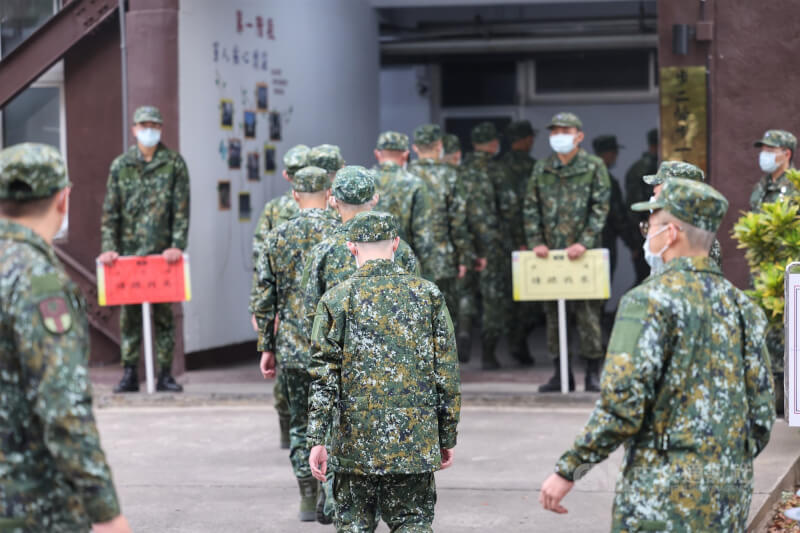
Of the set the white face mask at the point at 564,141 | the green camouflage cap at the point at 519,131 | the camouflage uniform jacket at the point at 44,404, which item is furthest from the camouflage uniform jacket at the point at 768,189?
the camouflage uniform jacket at the point at 44,404

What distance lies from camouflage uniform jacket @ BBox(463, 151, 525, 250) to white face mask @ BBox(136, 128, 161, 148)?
10.4 feet

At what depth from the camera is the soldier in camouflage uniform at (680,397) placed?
3.62 metres

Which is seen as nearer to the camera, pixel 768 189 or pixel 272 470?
pixel 272 470

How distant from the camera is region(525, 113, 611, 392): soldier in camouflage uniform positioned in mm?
9844

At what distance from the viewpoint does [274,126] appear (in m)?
12.8

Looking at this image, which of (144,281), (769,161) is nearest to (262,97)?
(144,281)

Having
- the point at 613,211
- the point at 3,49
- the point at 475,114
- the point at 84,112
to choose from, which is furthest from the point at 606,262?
the point at 475,114

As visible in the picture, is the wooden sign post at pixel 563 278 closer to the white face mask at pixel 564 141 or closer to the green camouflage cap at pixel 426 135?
the white face mask at pixel 564 141

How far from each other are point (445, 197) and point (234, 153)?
250cm

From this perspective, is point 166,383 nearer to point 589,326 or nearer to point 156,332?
point 156,332

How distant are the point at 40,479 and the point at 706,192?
6.86ft

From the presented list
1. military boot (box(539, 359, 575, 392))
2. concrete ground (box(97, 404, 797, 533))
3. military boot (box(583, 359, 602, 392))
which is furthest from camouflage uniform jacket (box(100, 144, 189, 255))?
military boot (box(583, 359, 602, 392))

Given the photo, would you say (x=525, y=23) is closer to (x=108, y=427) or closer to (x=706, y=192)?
(x=108, y=427)

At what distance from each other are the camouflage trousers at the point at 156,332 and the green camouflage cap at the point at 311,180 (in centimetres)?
418
